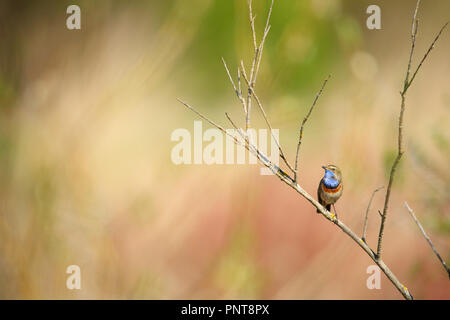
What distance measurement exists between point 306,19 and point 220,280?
1.59 m

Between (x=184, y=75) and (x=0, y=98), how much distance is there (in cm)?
109

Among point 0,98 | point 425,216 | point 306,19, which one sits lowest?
point 425,216

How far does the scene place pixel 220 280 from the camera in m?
2.34

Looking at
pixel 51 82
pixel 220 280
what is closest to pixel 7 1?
pixel 51 82

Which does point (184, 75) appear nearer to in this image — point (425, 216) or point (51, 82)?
point (51, 82)

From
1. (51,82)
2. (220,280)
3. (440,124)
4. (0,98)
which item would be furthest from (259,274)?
(0,98)

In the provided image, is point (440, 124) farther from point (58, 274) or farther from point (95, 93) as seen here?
point (58, 274)

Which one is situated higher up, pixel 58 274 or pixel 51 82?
pixel 51 82

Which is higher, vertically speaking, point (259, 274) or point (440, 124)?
point (440, 124)

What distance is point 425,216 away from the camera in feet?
6.76

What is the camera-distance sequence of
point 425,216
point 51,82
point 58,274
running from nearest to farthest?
point 425,216 < point 58,274 < point 51,82

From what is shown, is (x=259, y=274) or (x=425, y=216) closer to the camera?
(x=425, y=216)

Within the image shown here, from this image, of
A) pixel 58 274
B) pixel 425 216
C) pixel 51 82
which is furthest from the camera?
pixel 51 82

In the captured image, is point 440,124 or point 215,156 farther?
point 215,156
